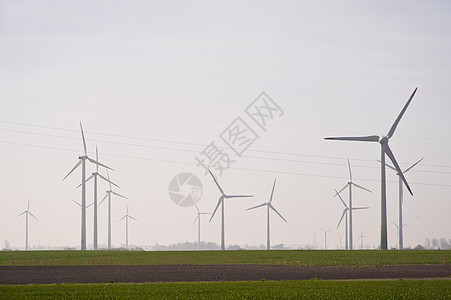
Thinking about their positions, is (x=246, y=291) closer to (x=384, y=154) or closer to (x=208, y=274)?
(x=208, y=274)

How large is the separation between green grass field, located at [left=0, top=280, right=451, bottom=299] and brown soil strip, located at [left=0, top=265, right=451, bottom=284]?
6943mm

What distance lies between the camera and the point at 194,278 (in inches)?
2090

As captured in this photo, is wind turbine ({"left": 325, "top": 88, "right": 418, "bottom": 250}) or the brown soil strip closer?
the brown soil strip

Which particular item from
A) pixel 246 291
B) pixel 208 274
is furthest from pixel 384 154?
pixel 246 291

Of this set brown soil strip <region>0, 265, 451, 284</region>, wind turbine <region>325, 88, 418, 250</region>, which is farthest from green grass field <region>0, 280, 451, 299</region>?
wind turbine <region>325, 88, 418, 250</region>

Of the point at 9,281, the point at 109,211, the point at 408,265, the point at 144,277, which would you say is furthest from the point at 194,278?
the point at 109,211

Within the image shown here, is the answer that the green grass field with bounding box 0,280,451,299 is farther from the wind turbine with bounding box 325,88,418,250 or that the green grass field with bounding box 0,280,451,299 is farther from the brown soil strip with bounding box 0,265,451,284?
the wind turbine with bounding box 325,88,418,250

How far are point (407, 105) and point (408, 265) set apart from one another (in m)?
53.2

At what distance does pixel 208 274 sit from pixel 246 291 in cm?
1777

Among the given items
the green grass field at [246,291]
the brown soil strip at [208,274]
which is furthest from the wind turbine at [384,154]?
the green grass field at [246,291]

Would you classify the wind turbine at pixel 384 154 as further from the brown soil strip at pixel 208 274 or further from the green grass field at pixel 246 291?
the green grass field at pixel 246 291

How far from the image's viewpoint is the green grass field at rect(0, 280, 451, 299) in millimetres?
37062

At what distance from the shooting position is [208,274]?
5725cm

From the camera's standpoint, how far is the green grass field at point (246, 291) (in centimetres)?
3706
